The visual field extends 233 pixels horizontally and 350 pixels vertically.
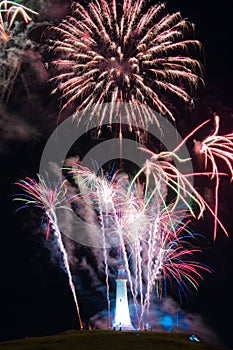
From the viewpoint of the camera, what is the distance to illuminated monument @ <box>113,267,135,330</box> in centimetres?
6334

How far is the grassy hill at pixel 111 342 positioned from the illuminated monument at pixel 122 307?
16.2 metres

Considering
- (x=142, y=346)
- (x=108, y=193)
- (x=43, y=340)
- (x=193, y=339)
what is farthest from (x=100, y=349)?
(x=108, y=193)

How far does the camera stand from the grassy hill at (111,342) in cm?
4075

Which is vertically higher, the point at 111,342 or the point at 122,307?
the point at 111,342

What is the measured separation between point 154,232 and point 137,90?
15025mm

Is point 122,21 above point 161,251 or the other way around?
above

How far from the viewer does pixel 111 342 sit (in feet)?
139

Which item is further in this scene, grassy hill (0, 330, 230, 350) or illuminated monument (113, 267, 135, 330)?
illuminated monument (113, 267, 135, 330)

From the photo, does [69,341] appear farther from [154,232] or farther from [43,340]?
[154,232]

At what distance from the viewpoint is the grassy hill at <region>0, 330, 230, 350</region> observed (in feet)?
134

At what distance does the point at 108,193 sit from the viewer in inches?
1890

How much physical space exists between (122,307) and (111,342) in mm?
23045

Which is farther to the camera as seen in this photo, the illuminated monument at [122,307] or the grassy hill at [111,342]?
the illuminated monument at [122,307]

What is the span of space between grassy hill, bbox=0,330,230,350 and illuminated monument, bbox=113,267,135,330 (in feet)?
53.3
